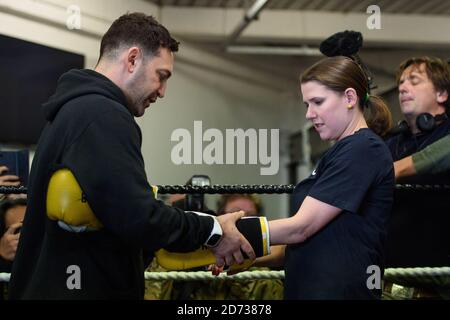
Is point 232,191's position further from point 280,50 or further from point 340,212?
point 280,50

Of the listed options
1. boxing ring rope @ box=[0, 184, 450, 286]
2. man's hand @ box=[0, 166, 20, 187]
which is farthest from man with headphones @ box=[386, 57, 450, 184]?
man's hand @ box=[0, 166, 20, 187]

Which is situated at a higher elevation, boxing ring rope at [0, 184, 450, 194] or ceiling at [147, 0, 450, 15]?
ceiling at [147, 0, 450, 15]

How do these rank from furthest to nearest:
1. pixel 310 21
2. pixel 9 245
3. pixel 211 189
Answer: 1. pixel 310 21
2. pixel 9 245
3. pixel 211 189

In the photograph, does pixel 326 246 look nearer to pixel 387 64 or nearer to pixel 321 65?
pixel 321 65

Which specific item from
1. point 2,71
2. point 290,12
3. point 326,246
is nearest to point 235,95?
point 290,12

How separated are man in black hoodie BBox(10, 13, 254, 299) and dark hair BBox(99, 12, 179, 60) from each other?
11cm

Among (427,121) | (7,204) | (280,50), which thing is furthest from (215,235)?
(280,50)

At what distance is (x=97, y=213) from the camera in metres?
1.14

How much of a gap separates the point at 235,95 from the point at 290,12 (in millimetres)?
1458

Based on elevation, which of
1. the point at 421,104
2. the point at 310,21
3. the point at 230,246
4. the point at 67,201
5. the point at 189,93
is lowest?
the point at 230,246

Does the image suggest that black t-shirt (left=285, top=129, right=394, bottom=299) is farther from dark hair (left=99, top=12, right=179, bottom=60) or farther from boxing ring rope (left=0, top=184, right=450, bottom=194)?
dark hair (left=99, top=12, right=179, bottom=60)

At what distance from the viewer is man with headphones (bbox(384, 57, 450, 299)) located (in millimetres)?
1840

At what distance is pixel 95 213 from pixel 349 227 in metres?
0.61
